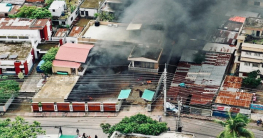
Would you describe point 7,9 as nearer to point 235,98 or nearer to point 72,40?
point 72,40

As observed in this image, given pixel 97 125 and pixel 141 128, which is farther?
pixel 97 125

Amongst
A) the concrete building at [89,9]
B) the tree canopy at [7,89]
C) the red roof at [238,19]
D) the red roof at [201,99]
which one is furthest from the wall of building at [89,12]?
the red roof at [201,99]

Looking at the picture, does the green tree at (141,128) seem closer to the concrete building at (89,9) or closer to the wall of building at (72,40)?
the wall of building at (72,40)

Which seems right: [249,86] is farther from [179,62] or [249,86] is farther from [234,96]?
[179,62]

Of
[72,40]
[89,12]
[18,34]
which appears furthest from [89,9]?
[18,34]

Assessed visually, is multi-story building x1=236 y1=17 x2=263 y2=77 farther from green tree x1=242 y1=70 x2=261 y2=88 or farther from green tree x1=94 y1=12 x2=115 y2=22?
green tree x1=94 y1=12 x2=115 y2=22

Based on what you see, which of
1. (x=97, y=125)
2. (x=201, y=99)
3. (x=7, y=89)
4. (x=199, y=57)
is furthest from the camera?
(x=199, y=57)

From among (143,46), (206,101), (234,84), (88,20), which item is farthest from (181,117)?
(88,20)
